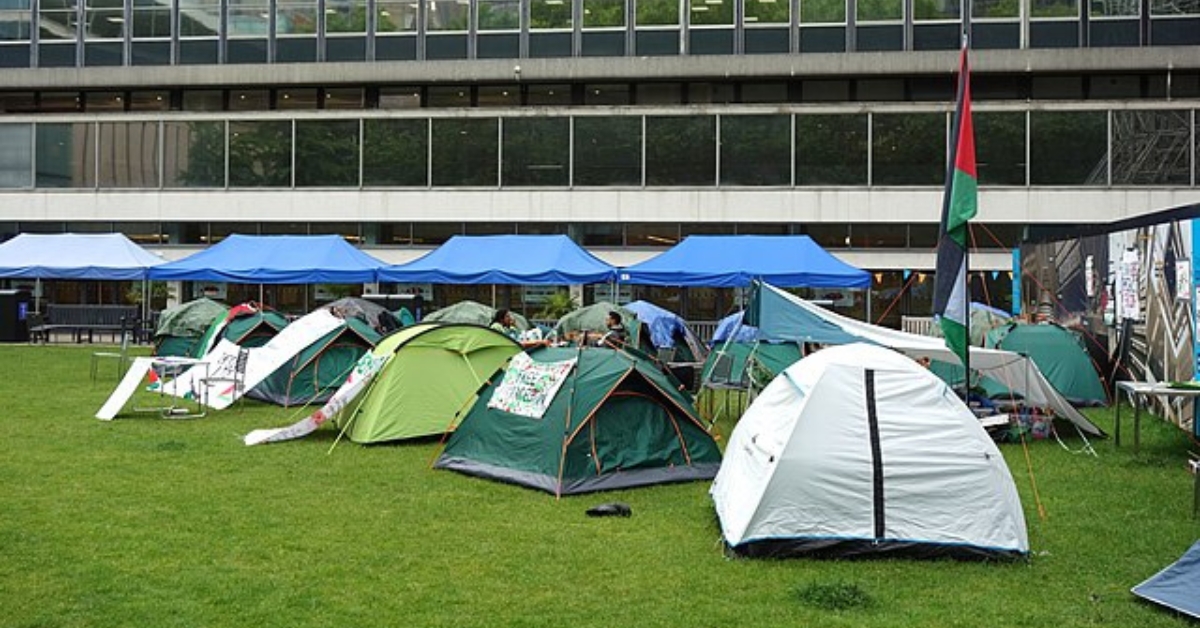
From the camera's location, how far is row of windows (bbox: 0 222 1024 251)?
111 feet

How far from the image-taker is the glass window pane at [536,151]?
116 feet

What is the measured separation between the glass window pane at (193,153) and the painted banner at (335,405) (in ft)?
83.9

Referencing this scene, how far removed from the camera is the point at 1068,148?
33188mm

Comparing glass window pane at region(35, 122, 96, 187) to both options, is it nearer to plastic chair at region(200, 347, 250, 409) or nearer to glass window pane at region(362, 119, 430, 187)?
glass window pane at region(362, 119, 430, 187)

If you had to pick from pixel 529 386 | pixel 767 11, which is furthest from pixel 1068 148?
pixel 529 386

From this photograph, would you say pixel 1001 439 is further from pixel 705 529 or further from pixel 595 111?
pixel 595 111

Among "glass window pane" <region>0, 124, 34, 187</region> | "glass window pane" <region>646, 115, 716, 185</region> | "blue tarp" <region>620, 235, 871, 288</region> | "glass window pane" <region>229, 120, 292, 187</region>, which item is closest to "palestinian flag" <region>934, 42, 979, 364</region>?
"blue tarp" <region>620, 235, 871, 288</region>

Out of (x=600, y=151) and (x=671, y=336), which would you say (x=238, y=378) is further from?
(x=600, y=151)

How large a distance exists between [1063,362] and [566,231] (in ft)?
62.4

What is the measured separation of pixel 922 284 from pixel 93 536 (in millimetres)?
28819

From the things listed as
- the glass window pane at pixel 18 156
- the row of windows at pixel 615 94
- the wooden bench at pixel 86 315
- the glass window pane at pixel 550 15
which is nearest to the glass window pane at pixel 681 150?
the row of windows at pixel 615 94

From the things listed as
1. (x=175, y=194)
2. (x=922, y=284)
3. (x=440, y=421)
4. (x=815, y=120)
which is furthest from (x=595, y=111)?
(x=440, y=421)

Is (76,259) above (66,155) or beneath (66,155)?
beneath

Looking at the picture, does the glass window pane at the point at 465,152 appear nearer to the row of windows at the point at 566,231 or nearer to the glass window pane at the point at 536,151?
the glass window pane at the point at 536,151
